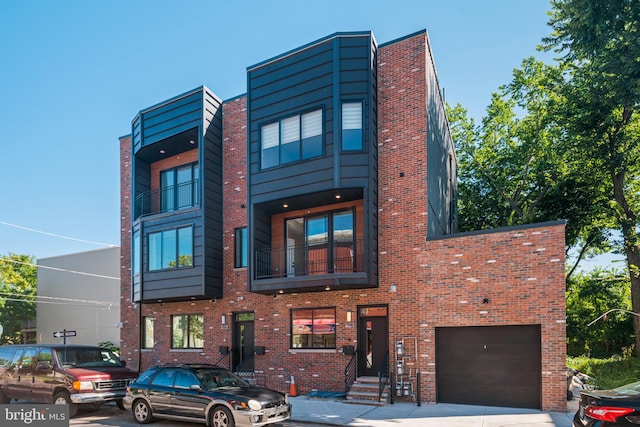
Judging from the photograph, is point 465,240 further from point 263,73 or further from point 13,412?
point 13,412

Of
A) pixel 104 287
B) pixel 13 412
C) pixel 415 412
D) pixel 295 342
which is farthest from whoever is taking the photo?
pixel 104 287

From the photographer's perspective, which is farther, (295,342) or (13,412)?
(295,342)

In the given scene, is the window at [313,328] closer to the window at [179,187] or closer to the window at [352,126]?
the window at [352,126]

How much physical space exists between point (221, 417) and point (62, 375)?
4.94 meters

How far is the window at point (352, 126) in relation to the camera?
1543cm

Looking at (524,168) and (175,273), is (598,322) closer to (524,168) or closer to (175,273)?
(524,168)

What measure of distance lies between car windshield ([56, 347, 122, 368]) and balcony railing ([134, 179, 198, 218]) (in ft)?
21.8

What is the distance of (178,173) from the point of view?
A: 2067 cm

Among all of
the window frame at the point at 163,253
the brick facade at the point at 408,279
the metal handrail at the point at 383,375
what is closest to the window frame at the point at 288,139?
the brick facade at the point at 408,279

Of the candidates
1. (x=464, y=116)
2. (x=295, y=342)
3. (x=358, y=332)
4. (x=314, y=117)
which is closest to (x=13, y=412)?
(x=295, y=342)

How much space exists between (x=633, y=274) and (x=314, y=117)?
50.1 feet

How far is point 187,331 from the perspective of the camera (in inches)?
766

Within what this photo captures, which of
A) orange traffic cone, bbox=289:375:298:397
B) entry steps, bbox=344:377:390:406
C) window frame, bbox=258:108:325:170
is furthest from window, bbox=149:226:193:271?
entry steps, bbox=344:377:390:406

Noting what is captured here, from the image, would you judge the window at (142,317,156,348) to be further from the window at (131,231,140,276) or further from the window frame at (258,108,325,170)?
the window frame at (258,108,325,170)
